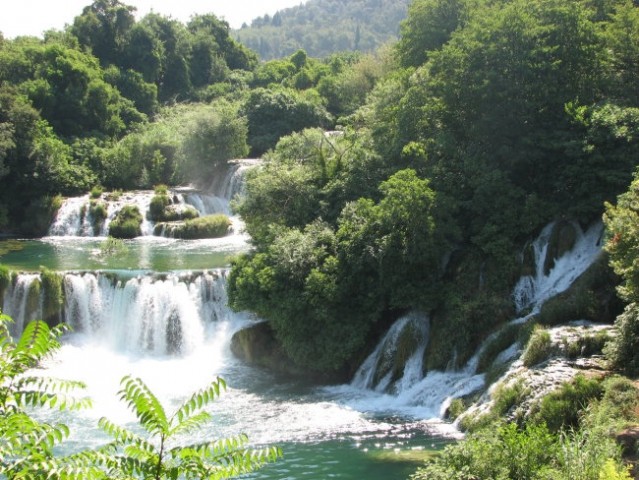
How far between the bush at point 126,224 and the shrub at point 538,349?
953 inches

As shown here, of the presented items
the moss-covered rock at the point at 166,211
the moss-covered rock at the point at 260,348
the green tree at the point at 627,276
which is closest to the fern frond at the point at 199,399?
the green tree at the point at 627,276

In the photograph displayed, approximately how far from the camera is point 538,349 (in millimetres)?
16281

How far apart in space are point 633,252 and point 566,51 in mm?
11411

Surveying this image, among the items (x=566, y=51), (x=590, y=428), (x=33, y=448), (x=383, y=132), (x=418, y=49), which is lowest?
(x=590, y=428)

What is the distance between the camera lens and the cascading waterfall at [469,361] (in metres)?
18.8

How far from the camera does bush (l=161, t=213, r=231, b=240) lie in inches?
1363

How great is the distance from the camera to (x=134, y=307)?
25000 millimetres

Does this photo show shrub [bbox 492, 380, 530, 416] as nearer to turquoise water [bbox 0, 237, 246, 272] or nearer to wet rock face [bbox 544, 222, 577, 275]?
wet rock face [bbox 544, 222, 577, 275]

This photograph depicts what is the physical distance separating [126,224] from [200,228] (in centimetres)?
408

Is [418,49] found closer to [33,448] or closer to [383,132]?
[383,132]

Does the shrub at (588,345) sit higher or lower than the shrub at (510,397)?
higher

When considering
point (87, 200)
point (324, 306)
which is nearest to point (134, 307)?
point (324, 306)

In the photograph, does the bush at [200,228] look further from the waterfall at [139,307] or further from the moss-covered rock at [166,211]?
the waterfall at [139,307]

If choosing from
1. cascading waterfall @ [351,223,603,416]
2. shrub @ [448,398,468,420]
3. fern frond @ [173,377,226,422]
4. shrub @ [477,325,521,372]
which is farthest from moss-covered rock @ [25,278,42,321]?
fern frond @ [173,377,226,422]
